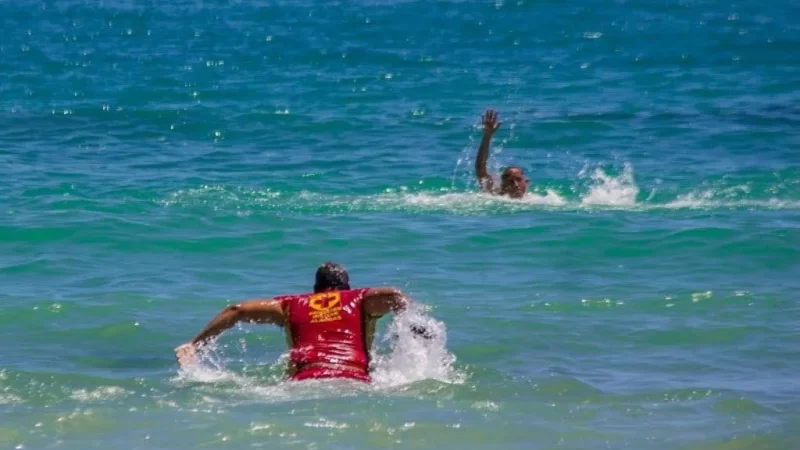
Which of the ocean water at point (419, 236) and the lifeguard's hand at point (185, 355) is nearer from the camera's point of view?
the ocean water at point (419, 236)

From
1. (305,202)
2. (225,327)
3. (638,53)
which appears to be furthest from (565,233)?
(638,53)

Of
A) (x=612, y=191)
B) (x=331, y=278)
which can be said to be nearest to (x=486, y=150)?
(x=612, y=191)

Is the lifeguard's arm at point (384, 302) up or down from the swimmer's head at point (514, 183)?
down

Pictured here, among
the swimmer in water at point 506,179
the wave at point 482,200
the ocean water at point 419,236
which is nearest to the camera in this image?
the ocean water at point 419,236

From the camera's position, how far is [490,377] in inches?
370

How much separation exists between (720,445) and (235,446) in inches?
98.6

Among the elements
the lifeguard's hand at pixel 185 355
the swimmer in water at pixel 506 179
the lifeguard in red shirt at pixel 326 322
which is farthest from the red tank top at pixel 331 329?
the swimmer in water at pixel 506 179

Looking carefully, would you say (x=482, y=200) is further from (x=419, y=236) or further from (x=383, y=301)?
(x=383, y=301)

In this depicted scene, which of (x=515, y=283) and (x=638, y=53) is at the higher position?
(x=638, y=53)

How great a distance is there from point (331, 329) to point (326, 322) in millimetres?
55

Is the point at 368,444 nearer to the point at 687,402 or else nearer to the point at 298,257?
the point at 687,402

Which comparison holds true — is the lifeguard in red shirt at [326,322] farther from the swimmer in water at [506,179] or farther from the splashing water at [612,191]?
the splashing water at [612,191]

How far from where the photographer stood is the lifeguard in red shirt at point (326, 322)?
8.84 meters

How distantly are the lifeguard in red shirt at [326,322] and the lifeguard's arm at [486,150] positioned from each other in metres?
6.69
